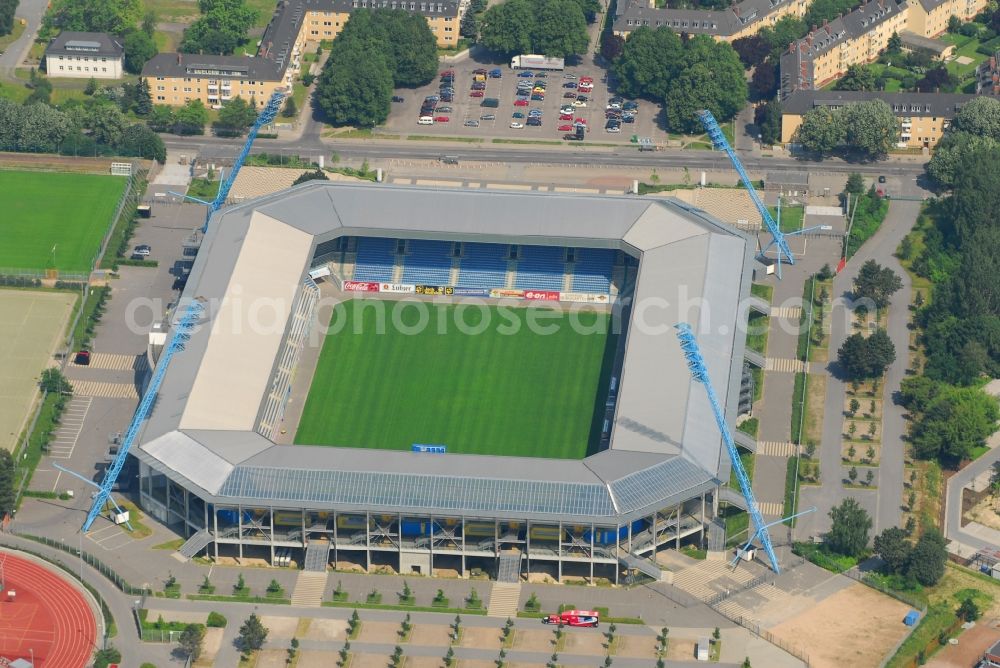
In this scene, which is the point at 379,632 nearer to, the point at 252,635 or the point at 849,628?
the point at 252,635

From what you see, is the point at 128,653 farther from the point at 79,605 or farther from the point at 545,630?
the point at 545,630

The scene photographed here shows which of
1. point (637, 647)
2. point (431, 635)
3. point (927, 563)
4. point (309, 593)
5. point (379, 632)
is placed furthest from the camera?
point (309, 593)

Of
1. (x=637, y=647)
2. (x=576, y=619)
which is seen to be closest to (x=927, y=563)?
(x=637, y=647)

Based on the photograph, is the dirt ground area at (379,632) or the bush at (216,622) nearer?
the dirt ground area at (379,632)

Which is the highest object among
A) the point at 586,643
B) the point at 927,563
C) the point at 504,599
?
the point at 927,563

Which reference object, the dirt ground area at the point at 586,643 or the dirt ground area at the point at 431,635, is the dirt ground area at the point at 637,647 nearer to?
the dirt ground area at the point at 586,643

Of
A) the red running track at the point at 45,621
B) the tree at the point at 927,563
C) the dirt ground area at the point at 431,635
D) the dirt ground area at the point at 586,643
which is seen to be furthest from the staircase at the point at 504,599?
the tree at the point at 927,563
